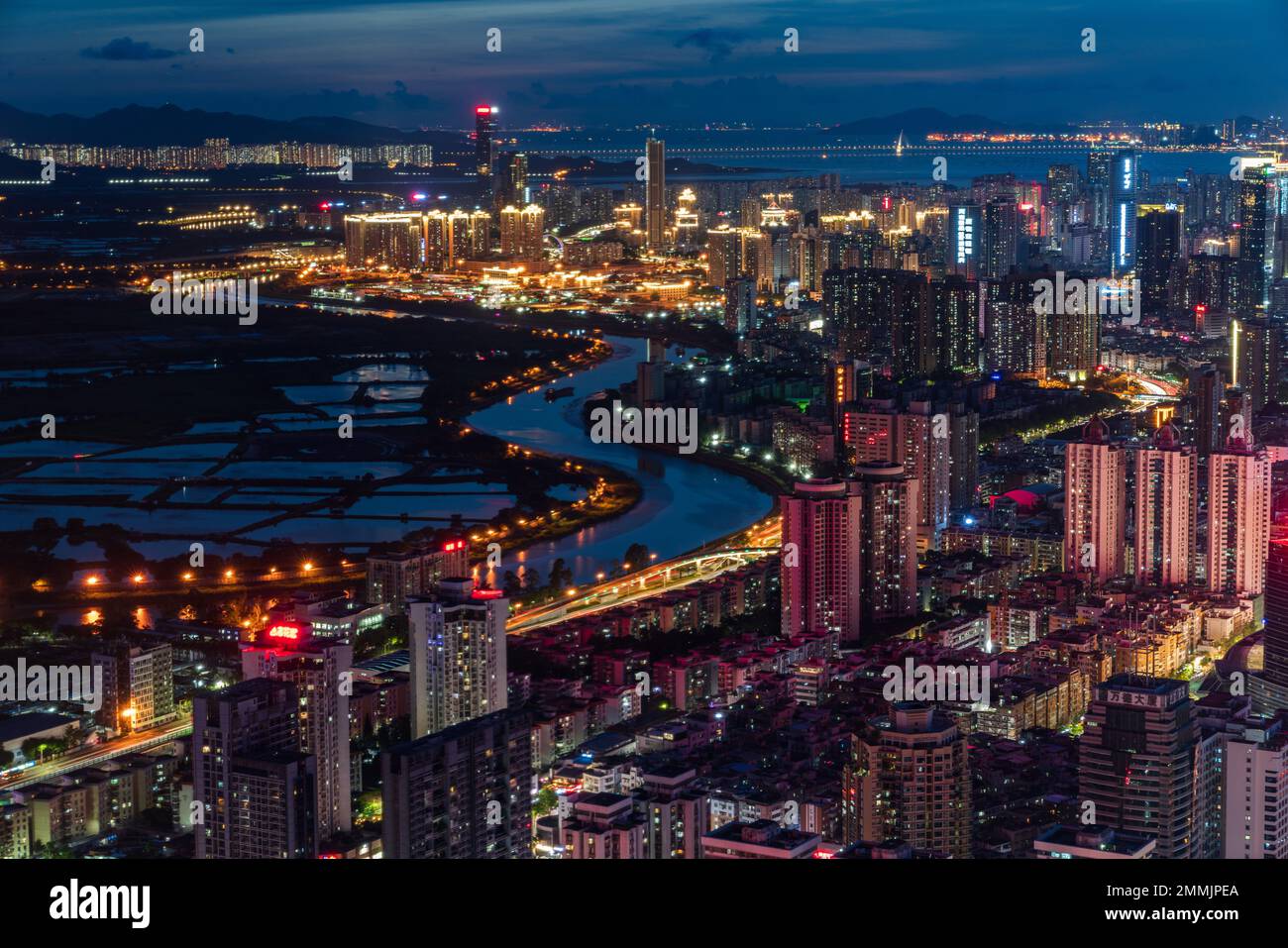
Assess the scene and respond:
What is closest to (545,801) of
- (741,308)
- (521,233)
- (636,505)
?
(636,505)

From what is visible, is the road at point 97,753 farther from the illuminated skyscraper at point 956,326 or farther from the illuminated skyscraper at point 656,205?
the illuminated skyscraper at point 656,205

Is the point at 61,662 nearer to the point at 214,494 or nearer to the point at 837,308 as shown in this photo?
the point at 214,494

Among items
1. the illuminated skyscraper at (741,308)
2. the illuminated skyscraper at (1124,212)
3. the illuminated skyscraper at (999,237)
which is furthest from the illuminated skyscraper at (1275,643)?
the illuminated skyscraper at (1124,212)

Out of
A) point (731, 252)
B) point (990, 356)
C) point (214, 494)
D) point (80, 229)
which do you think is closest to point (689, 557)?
point (214, 494)

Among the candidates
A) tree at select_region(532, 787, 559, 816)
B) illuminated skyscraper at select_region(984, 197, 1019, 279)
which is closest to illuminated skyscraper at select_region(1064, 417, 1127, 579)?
tree at select_region(532, 787, 559, 816)

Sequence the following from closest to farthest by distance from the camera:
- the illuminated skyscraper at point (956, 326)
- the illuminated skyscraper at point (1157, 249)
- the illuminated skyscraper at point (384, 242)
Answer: the illuminated skyscraper at point (956, 326) → the illuminated skyscraper at point (1157, 249) → the illuminated skyscraper at point (384, 242)

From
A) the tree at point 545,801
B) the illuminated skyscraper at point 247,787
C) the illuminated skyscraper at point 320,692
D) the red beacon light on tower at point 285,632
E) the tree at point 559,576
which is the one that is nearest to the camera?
the illuminated skyscraper at point 247,787

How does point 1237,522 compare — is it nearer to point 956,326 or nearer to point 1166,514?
point 1166,514
